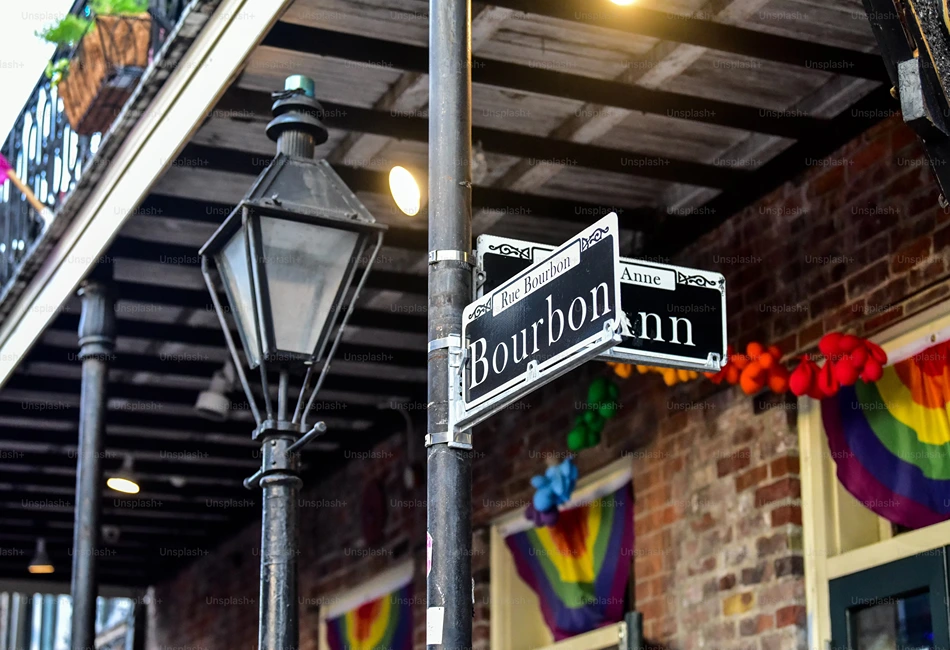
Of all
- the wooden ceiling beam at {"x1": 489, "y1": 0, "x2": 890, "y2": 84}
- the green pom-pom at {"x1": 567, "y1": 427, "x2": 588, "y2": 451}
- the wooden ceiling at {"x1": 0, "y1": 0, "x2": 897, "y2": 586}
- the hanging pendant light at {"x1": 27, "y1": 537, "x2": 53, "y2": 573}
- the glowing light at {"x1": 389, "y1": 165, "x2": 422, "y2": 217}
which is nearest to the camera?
the glowing light at {"x1": 389, "y1": 165, "x2": 422, "y2": 217}

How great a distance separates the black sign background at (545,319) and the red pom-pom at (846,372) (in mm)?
2428

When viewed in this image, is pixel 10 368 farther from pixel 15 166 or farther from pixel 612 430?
pixel 612 430

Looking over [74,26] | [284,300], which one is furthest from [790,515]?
[74,26]

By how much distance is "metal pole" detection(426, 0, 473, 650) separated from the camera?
3.34 metres

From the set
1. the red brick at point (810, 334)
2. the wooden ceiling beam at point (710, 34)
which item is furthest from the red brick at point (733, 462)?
the wooden ceiling beam at point (710, 34)

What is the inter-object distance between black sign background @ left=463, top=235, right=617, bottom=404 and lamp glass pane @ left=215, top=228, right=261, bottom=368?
36.5 inches

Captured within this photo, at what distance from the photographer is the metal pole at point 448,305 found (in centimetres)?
334

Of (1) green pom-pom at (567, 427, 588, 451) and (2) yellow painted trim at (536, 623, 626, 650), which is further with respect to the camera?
(1) green pom-pom at (567, 427, 588, 451)

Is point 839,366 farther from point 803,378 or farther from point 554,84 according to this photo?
point 554,84

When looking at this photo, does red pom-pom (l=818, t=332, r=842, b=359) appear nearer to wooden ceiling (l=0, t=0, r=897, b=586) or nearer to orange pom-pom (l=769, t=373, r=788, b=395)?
orange pom-pom (l=769, t=373, r=788, b=395)

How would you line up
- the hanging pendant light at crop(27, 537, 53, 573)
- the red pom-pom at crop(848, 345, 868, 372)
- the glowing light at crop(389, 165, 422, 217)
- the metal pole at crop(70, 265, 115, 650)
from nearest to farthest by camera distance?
the glowing light at crop(389, 165, 422, 217), the red pom-pom at crop(848, 345, 868, 372), the metal pole at crop(70, 265, 115, 650), the hanging pendant light at crop(27, 537, 53, 573)

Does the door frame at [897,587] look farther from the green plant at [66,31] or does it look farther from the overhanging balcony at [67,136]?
the green plant at [66,31]

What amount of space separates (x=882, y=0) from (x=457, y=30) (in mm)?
1079

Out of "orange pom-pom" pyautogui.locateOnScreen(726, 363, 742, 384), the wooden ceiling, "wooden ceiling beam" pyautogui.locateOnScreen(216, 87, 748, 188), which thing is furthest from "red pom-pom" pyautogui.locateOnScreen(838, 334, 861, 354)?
"wooden ceiling beam" pyautogui.locateOnScreen(216, 87, 748, 188)
